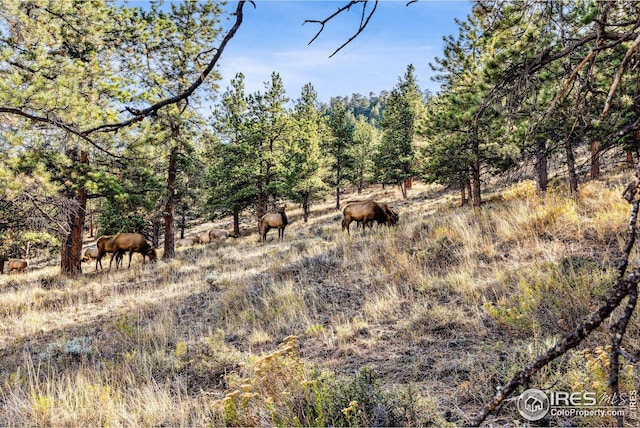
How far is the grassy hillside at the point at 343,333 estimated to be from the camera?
118 inches

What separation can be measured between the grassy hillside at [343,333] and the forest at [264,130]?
0.15m

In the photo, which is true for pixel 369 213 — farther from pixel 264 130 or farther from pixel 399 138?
pixel 399 138

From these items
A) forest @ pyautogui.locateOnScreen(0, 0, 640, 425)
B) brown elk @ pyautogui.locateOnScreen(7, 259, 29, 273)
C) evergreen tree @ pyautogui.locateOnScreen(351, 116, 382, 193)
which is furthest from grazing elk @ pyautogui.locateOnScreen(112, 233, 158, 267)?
evergreen tree @ pyautogui.locateOnScreen(351, 116, 382, 193)

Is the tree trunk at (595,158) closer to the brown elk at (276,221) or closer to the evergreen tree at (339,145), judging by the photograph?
the brown elk at (276,221)

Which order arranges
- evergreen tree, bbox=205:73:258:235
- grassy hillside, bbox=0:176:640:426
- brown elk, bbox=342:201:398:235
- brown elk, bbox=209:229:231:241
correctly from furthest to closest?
brown elk, bbox=209:229:231:241, evergreen tree, bbox=205:73:258:235, brown elk, bbox=342:201:398:235, grassy hillside, bbox=0:176:640:426

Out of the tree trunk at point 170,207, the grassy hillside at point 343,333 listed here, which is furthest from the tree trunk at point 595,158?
the tree trunk at point 170,207

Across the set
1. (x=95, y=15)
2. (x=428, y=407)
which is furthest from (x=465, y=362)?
(x=95, y=15)

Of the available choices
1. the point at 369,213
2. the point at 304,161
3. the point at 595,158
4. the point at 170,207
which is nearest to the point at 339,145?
the point at 304,161

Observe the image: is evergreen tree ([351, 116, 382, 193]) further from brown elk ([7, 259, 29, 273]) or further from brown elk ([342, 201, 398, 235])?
brown elk ([7, 259, 29, 273])

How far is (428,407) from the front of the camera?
275 cm

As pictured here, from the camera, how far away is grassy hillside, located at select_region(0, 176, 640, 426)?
9.84ft

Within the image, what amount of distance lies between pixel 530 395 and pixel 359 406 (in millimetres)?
1276

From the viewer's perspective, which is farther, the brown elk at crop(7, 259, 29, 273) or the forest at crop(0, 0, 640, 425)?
the brown elk at crop(7, 259, 29, 273)

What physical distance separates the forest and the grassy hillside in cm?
15
